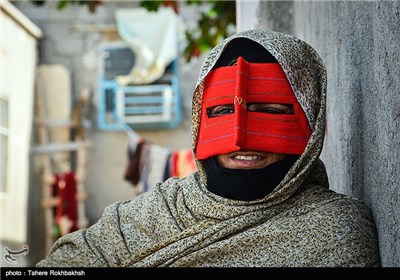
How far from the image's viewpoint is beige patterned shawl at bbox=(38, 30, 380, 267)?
8.75ft

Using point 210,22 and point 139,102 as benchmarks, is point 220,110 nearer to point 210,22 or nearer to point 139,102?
point 210,22

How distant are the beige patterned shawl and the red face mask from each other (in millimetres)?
49

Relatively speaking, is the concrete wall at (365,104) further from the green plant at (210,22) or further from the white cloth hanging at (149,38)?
the white cloth hanging at (149,38)

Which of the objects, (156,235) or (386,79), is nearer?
(386,79)

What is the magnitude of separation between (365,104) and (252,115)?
40cm

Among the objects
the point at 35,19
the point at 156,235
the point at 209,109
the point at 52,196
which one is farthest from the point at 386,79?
the point at 35,19

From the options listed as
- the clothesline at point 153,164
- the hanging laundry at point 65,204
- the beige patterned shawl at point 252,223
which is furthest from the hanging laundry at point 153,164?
the beige patterned shawl at point 252,223

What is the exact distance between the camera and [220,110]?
9.63ft

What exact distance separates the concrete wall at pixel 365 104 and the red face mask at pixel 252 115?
0.25m

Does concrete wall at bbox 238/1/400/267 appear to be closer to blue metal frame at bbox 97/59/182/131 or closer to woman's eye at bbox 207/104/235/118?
woman's eye at bbox 207/104/235/118

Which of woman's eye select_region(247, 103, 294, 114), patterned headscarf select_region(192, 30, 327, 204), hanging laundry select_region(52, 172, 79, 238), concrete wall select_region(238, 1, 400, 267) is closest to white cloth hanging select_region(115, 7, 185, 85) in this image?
hanging laundry select_region(52, 172, 79, 238)

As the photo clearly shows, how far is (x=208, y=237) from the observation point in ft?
9.02

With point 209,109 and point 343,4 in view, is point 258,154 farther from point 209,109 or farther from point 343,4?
point 343,4

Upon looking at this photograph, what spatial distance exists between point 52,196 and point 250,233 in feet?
26.4
